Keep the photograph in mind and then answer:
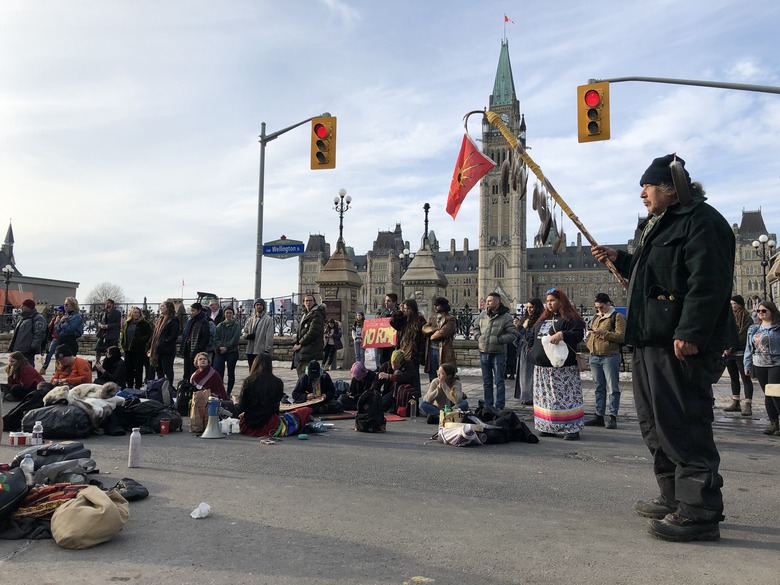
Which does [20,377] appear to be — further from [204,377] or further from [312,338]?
[312,338]

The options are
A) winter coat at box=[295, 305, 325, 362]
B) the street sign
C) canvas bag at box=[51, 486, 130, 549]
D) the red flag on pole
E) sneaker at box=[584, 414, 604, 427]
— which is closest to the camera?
canvas bag at box=[51, 486, 130, 549]

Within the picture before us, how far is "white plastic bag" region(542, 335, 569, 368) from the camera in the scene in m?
7.95

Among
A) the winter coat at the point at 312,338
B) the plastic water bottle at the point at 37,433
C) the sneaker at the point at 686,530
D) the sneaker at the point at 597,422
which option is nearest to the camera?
the sneaker at the point at 686,530

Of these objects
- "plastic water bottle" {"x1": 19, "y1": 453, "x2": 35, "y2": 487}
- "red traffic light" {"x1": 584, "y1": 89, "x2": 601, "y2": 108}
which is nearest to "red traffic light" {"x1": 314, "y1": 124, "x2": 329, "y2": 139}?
"red traffic light" {"x1": 584, "y1": 89, "x2": 601, "y2": 108}

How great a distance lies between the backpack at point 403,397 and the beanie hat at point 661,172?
21.8 ft

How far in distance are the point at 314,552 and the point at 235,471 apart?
2.54m

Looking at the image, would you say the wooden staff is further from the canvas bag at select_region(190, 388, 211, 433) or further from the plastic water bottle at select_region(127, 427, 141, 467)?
the canvas bag at select_region(190, 388, 211, 433)

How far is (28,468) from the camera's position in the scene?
15.4 feet

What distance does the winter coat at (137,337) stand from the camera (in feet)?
39.2

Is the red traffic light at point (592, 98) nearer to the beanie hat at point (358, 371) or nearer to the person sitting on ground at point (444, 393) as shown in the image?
the person sitting on ground at point (444, 393)

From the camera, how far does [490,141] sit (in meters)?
124

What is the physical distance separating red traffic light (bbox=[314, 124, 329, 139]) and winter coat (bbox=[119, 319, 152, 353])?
6190 millimetres

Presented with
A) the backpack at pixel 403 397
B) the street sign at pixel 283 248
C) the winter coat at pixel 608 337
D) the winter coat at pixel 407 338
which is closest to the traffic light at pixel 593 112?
the winter coat at pixel 608 337

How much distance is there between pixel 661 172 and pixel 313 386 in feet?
25.1
